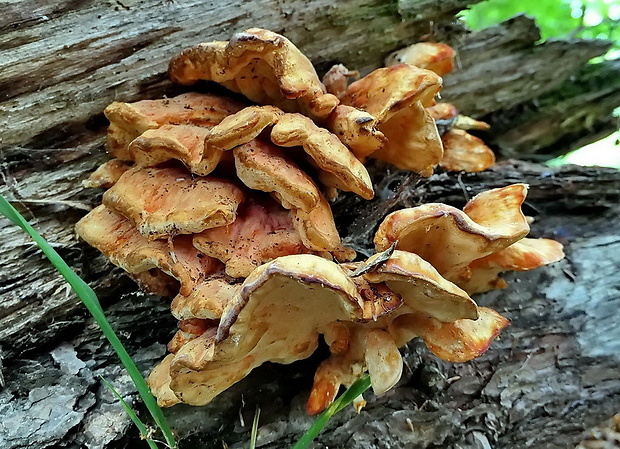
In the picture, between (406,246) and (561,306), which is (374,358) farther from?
(561,306)

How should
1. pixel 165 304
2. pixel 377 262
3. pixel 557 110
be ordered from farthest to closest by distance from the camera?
pixel 557 110
pixel 165 304
pixel 377 262

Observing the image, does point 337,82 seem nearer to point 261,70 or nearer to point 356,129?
point 261,70

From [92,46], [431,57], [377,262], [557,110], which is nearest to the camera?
[377,262]

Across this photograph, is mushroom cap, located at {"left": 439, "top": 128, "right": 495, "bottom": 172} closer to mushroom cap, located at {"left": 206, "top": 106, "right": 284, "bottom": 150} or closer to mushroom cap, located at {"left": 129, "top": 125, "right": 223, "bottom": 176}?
mushroom cap, located at {"left": 206, "top": 106, "right": 284, "bottom": 150}

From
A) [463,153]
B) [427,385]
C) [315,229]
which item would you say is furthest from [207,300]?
[463,153]

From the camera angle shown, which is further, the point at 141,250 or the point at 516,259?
the point at 516,259

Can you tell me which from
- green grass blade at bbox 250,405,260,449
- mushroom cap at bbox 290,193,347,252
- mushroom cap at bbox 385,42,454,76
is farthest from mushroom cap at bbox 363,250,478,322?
mushroom cap at bbox 385,42,454,76

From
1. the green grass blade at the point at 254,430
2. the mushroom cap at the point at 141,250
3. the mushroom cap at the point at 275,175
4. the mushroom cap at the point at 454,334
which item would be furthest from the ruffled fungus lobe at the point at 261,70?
the green grass blade at the point at 254,430
